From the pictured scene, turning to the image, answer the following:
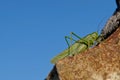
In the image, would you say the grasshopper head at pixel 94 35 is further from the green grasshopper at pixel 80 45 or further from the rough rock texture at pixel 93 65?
the rough rock texture at pixel 93 65

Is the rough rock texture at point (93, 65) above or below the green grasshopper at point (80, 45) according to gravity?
below

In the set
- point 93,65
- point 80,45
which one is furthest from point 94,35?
point 93,65

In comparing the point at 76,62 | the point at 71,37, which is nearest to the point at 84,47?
the point at 71,37

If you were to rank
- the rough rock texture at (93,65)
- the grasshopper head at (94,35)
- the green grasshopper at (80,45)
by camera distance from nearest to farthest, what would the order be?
the rough rock texture at (93,65)
the green grasshopper at (80,45)
the grasshopper head at (94,35)

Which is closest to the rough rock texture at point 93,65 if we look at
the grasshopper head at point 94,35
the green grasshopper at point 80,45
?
the green grasshopper at point 80,45

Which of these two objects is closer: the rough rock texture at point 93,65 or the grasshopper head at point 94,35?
the rough rock texture at point 93,65

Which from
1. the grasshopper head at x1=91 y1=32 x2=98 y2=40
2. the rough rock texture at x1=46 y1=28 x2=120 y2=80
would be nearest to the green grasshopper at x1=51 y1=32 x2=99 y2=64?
the grasshopper head at x1=91 y1=32 x2=98 y2=40

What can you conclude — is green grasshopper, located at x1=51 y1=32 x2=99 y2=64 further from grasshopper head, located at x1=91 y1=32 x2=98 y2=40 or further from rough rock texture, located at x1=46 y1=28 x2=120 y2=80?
rough rock texture, located at x1=46 y1=28 x2=120 y2=80

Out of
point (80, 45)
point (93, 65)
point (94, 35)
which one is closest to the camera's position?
point (93, 65)

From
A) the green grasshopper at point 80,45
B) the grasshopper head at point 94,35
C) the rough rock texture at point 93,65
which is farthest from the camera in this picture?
the grasshopper head at point 94,35

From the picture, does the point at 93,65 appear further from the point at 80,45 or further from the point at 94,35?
the point at 94,35
